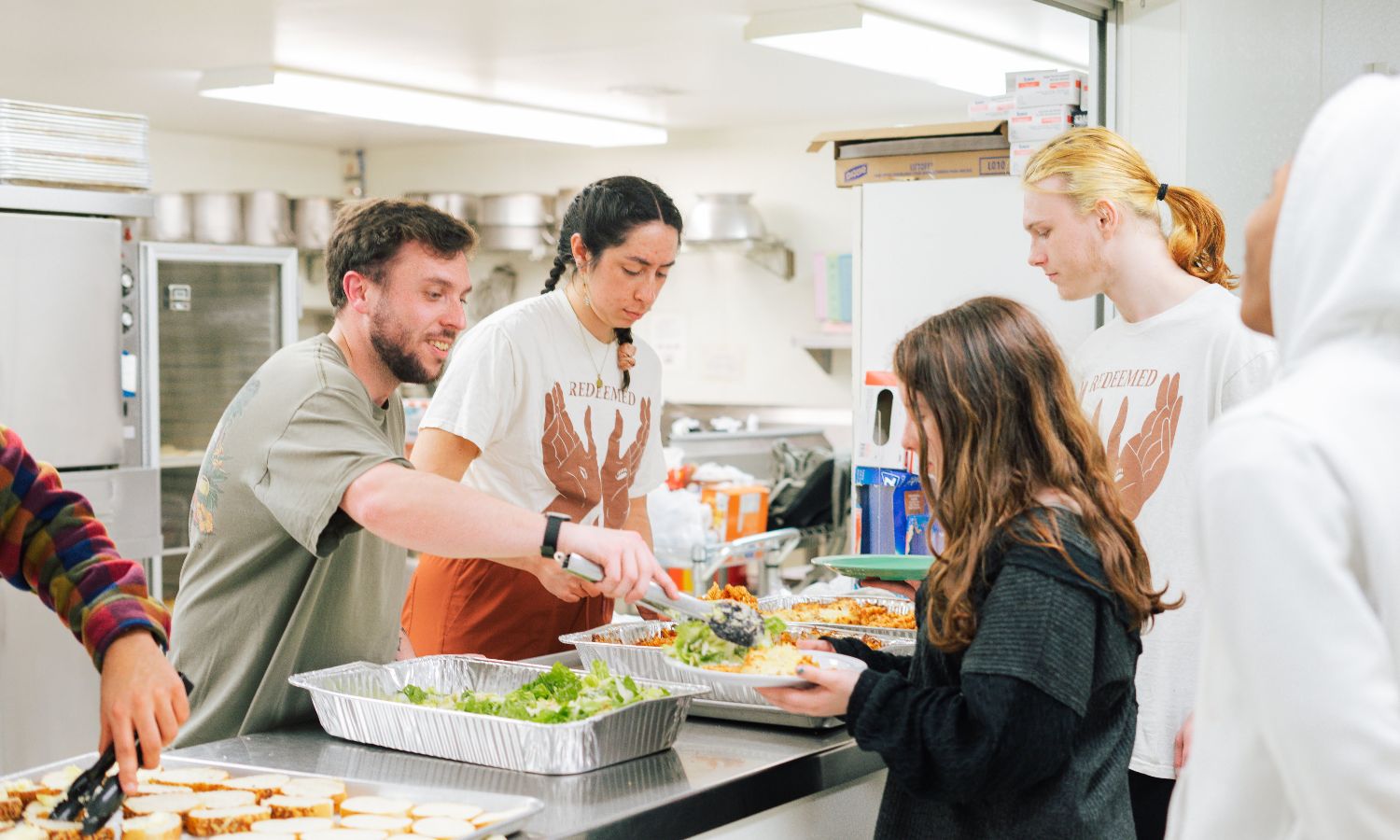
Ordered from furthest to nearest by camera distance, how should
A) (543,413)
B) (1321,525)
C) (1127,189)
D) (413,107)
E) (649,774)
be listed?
(413,107) → (543,413) → (1127,189) → (649,774) → (1321,525)

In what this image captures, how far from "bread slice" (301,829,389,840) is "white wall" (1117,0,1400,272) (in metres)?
2.85

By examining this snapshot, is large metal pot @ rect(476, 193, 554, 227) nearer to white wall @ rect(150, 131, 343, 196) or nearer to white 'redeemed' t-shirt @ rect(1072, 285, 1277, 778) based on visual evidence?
white wall @ rect(150, 131, 343, 196)

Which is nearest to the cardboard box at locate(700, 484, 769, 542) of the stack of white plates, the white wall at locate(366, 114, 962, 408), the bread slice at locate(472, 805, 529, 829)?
the white wall at locate(366, 114, 962, 408)

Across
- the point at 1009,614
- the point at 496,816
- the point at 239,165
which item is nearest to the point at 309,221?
the point at 239,165

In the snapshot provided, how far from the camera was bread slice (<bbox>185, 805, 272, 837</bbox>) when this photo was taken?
1764 mm

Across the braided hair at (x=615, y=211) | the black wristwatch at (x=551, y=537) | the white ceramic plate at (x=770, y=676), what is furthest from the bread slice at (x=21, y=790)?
the braided hair at (x=615, y=211)

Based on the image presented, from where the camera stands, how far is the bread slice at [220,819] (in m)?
1.76

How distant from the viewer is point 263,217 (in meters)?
9.38

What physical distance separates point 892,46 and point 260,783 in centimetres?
506

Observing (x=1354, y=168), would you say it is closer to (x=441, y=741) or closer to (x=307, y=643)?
(x=441, y=741)

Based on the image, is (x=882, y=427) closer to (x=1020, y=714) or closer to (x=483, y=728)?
(x=483, y=728)

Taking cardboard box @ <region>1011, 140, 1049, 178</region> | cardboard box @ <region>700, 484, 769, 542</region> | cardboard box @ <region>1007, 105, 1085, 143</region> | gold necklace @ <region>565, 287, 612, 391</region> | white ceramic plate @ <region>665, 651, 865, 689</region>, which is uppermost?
cardboard box @ <region>1007, 105, 1085, 143</region>

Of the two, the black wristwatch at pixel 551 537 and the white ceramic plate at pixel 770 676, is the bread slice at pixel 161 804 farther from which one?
the white ceramic plate at pixel 770 676

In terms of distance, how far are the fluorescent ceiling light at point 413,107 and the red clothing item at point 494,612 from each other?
15.7 feet
